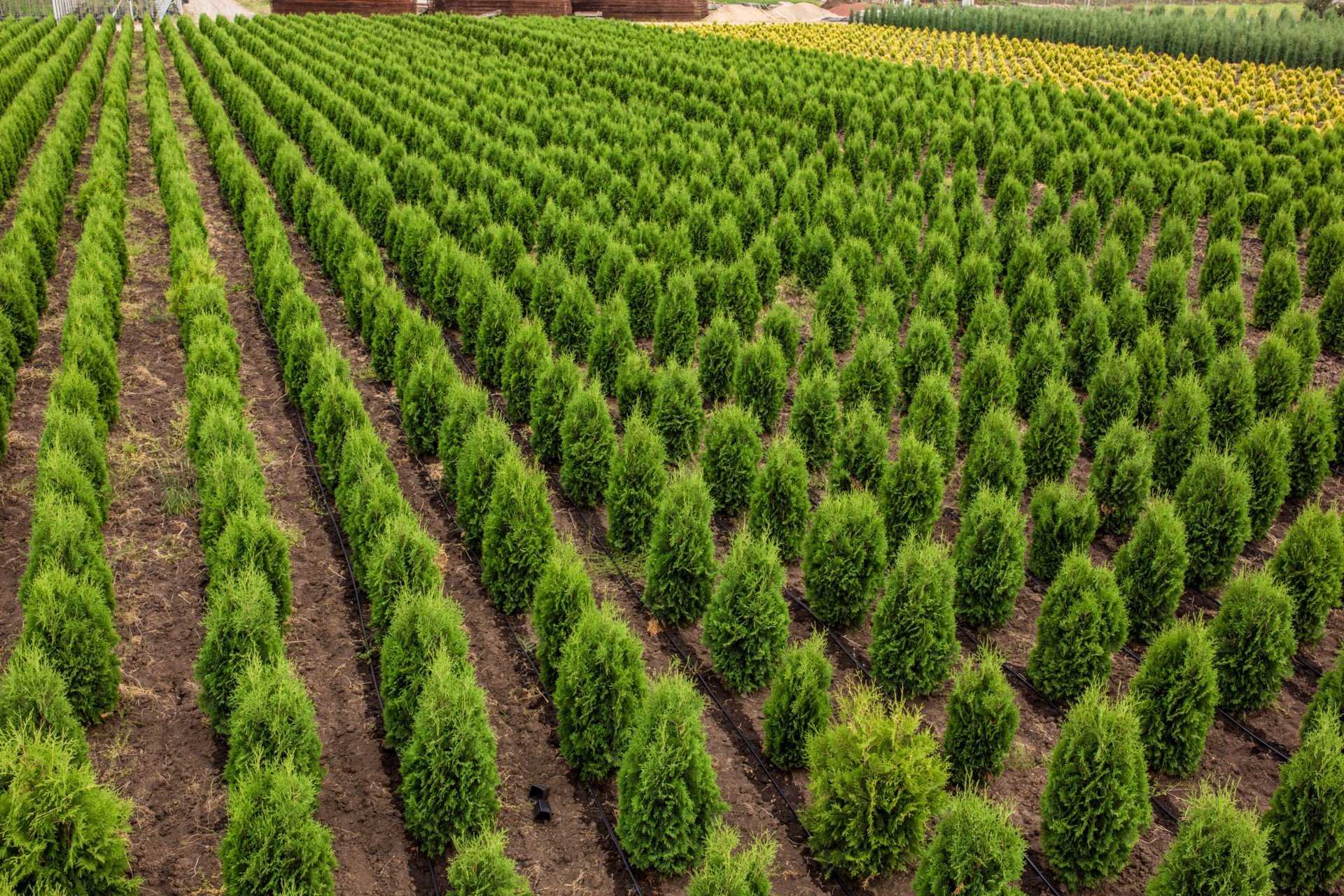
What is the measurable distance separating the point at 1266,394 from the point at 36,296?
15.1 m

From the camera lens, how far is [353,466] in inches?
347

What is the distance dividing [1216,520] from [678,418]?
15.8 feet

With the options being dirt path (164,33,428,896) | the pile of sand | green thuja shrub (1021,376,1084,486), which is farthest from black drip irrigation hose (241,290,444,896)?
the pile of sand

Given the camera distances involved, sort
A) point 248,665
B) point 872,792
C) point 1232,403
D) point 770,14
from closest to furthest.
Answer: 1. point 872,792
2. point 248,665
3. point 1232,403
4. point 770,14

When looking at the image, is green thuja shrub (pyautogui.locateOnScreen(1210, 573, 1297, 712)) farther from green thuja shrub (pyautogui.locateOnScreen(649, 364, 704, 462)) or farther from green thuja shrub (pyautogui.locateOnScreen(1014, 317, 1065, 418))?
green thuja shrub (pyautogui.locateOnScreen(649, 364, 704, 462))

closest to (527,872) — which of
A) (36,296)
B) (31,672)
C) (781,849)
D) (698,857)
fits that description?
(698,857)

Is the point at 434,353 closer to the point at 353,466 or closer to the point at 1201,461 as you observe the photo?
the point at 353,466

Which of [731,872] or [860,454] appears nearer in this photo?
[731,872]

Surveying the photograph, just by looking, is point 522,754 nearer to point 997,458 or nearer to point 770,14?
point 997,458

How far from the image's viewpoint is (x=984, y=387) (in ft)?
35.9

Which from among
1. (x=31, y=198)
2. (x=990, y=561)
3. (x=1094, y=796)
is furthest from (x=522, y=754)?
(x=31, y=198)

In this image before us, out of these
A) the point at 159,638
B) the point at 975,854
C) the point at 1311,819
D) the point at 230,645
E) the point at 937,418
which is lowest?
the point at 159,638

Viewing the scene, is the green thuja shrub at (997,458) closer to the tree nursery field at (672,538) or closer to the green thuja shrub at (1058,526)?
the tree nursery field at (672,538)

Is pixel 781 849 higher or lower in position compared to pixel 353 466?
lower
